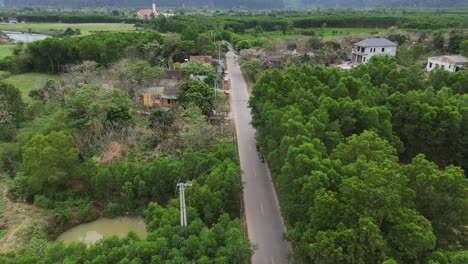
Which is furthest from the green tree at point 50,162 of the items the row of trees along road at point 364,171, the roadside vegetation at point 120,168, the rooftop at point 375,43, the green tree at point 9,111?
the rooftop at point 375,43

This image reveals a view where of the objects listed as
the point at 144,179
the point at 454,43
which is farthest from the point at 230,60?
the point at 144,179

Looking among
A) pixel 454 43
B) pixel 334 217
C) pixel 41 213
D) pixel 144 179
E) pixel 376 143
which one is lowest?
pixel 41 213

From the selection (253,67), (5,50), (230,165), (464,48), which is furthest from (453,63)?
(5,50)

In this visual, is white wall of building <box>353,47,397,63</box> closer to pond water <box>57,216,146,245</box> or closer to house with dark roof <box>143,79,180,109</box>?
house with dark roof <box>143,79,180,109</box>

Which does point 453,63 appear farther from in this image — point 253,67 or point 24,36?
point 24,36

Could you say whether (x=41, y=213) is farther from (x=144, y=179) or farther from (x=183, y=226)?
(x=183, y=226)

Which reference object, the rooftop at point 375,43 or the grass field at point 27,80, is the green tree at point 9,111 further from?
the rooftop at point 375,43
